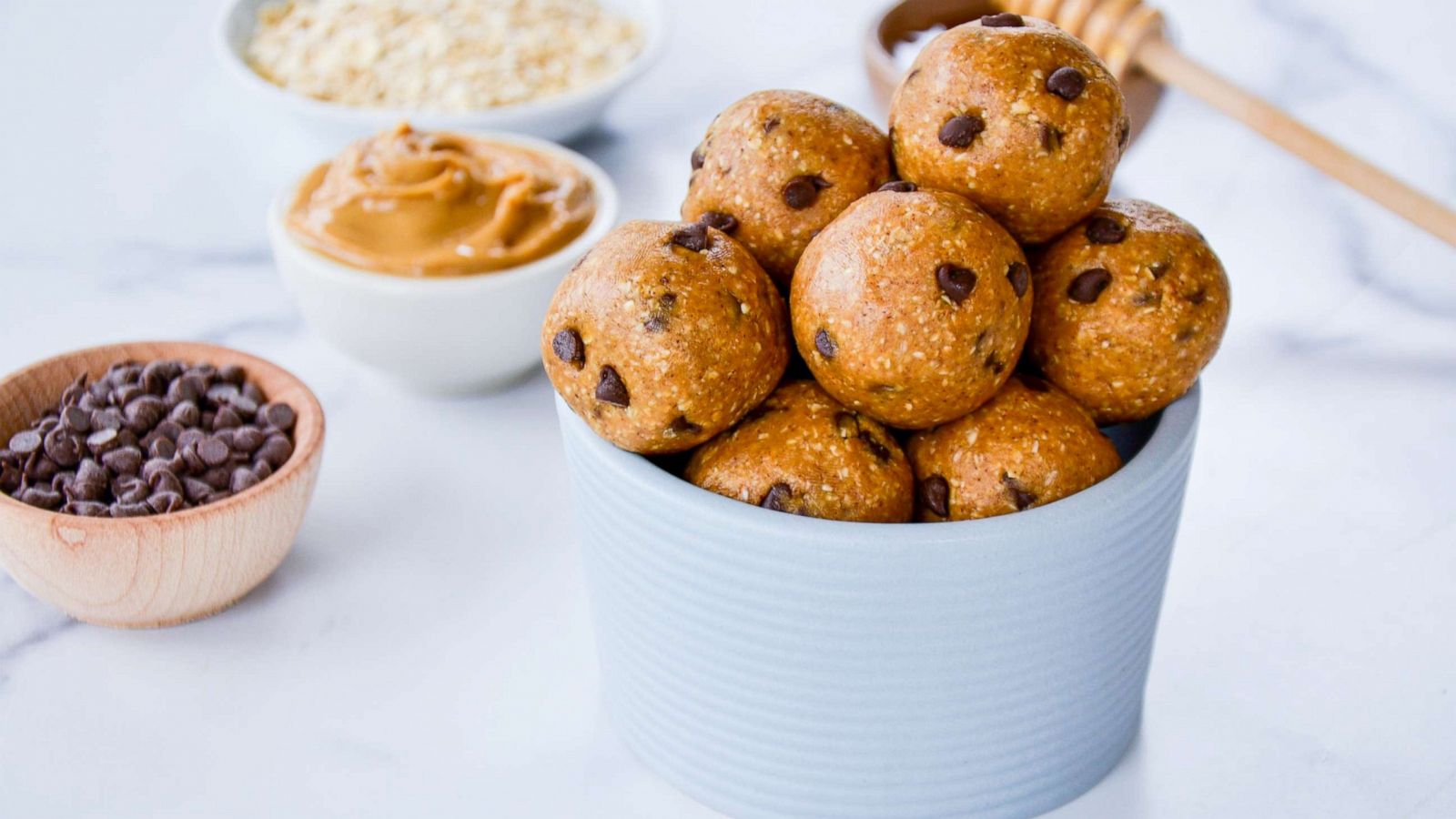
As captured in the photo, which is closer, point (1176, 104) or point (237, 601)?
point (237, 601)

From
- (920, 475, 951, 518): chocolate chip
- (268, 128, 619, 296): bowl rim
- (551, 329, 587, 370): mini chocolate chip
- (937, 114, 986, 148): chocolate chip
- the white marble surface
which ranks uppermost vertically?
(937, 114, 986, 148): chocolate chip

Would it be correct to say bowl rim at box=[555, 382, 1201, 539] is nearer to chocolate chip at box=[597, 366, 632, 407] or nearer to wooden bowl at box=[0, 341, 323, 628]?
chocolate chip at box=[597, 366, 632, 407]

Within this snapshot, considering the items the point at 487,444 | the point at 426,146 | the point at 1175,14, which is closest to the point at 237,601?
the point at 487,444

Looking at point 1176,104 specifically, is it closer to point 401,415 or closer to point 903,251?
point 401,415

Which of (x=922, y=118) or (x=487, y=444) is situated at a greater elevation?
(x=922, y=118)

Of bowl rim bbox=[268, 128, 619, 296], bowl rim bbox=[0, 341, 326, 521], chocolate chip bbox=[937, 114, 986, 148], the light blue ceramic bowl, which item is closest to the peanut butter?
bowl rim bbox=[268, 128, 619, 296]
